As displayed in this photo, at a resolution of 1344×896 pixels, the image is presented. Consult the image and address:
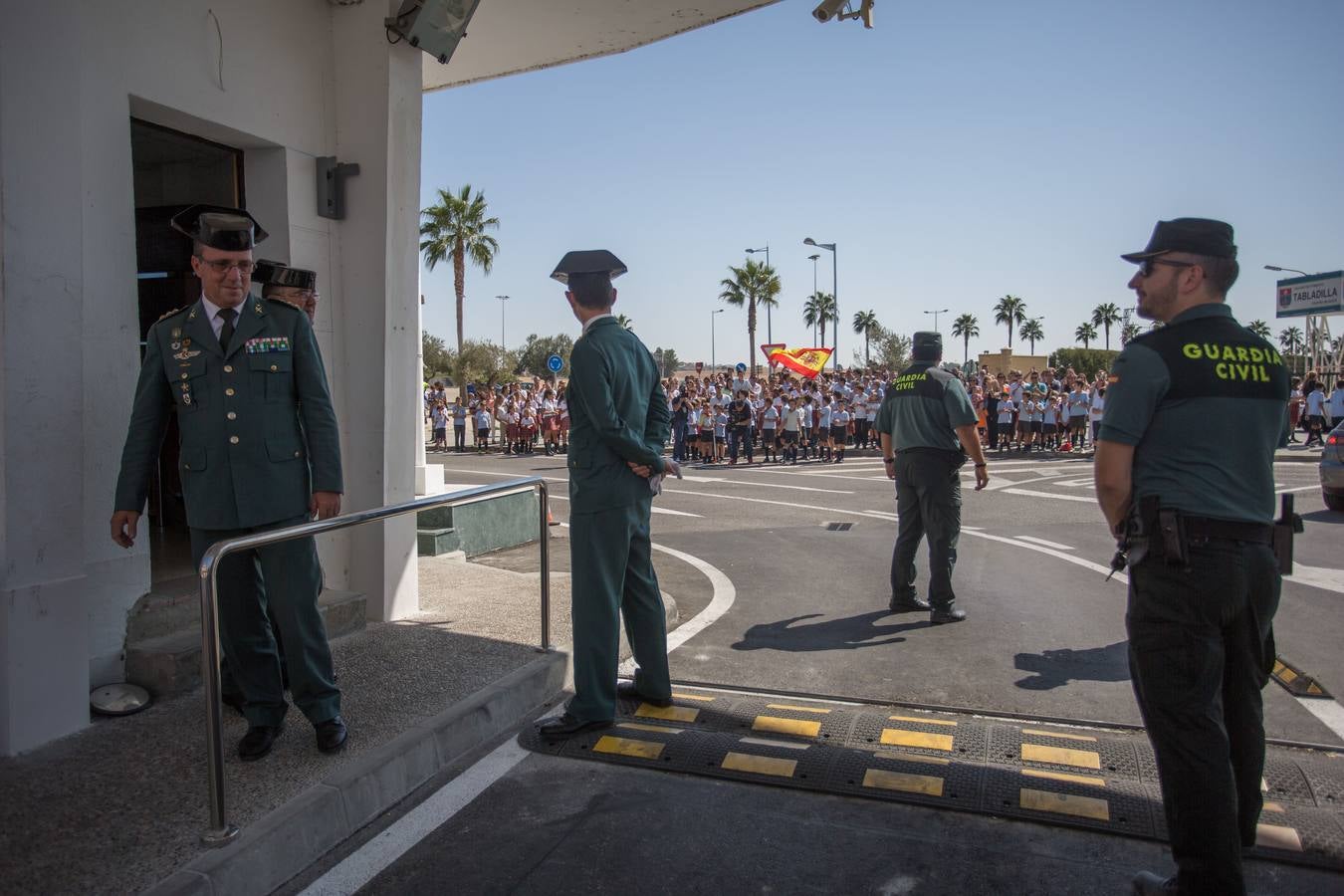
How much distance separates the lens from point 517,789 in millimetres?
3627

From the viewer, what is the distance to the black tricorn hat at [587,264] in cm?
409

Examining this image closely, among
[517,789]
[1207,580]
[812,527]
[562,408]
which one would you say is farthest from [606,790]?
[562,408]

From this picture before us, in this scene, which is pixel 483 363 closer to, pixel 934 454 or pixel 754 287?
pixel 754 287

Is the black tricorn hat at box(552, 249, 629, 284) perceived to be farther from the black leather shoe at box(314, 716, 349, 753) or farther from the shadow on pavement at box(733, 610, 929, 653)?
the shadow on pavement at box(733, 610, 929, 653)

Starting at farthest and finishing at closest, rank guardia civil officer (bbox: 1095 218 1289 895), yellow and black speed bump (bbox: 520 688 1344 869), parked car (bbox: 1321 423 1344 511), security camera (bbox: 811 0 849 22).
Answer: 1. parked car (bbox: 1321 423 1344 511)
2. security camera (bbox: 811 0 849 22)
3. yellow and black speed bump (bbox: 520 688 1344 869)
4. guardia civil officer (bbox: 1095 218 1289 895)

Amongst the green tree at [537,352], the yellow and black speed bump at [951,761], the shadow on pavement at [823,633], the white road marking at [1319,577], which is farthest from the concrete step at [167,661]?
the green tree at [537,352]

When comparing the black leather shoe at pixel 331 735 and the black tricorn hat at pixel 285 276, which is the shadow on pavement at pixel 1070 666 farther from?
the black tricorn hat at pixel 285 276

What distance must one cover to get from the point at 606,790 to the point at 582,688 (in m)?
0.59

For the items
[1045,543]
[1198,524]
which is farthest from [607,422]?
[1045,543]

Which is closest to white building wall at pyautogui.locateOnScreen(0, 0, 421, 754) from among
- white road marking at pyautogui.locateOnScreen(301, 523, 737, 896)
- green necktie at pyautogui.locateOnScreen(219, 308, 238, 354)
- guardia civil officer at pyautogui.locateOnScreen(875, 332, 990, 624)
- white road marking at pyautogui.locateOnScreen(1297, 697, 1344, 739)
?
green necktie at pyautogui.locateOnScreen(219, 308, 238, 354)

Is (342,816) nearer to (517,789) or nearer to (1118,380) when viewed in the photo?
(517,789)

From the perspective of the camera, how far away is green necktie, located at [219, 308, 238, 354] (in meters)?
3.67

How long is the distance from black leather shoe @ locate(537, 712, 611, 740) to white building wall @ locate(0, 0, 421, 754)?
6.21 feet

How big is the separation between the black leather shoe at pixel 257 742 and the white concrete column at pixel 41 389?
2.64ft
